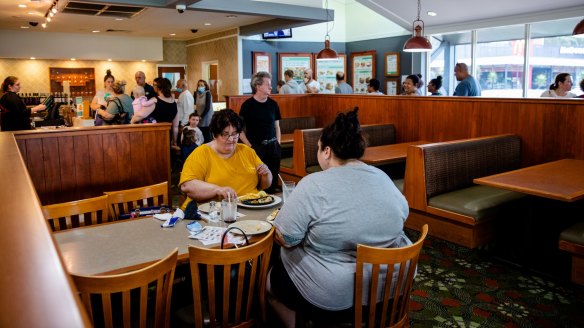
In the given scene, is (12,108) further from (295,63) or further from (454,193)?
(295,63)

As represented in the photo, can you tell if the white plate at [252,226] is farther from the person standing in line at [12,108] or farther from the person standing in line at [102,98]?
the person standing in line at [12,108]

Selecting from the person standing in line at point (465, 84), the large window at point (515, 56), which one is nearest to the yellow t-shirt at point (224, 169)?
the person standing in line at point (465, 84)

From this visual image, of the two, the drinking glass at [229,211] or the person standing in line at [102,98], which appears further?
the person standing in line at [102,98]

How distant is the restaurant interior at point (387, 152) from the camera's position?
83.0 inches

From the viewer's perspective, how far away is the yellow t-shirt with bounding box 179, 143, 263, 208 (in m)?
3.07

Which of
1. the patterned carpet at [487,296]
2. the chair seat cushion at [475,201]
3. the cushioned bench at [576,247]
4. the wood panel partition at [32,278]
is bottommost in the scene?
the patterned carpet at [487,296]

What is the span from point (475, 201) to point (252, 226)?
2.36m

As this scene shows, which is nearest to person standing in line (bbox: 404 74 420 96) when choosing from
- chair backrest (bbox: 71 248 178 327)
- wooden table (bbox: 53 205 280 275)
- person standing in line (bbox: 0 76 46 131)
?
wooden table (bbox: 53 205 280 275)

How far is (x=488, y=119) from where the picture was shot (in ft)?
17.0

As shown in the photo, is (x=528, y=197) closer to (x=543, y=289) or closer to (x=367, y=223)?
(x=543, y=289)

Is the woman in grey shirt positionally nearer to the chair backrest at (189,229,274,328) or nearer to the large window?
the chair backrest at (189,229,274,328)

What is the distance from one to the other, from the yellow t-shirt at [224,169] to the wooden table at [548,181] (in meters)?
1.69

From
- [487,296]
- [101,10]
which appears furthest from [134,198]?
[101,10]

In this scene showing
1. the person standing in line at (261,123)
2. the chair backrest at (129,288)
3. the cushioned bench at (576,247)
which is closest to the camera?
the chair backrest at (129,288)
